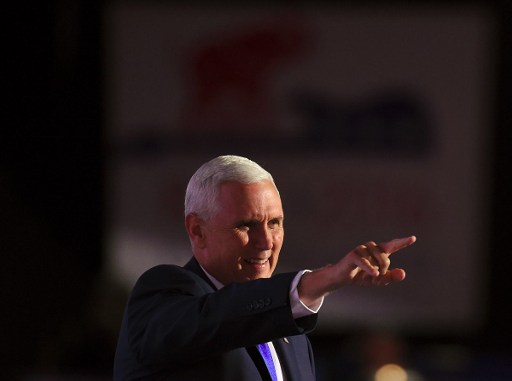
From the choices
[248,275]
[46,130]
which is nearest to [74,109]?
[46,130]

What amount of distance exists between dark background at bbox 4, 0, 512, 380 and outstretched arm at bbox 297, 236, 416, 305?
648cm

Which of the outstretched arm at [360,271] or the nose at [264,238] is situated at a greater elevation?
the nose at [264,238]

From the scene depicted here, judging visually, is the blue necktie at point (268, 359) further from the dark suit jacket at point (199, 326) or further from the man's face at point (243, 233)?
the man's face at point (243, 233)

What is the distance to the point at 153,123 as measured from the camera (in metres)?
9.04

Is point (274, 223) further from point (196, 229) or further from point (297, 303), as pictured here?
point (297, 303)

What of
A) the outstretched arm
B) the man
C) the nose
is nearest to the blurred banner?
the man

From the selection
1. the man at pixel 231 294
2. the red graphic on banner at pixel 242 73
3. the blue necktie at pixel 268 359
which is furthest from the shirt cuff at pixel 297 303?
the red graphic on banner at pixel 242 73

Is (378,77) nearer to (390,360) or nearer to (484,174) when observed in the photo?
(484,174)

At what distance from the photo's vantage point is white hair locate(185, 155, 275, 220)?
2.97 metres

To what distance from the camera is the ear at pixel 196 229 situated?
3.06 metres

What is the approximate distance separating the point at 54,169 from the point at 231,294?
6.50 metres

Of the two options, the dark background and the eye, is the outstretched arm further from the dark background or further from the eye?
the dark background

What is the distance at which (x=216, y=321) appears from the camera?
104 inches

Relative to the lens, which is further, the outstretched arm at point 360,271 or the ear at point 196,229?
the ear at point 196,229
